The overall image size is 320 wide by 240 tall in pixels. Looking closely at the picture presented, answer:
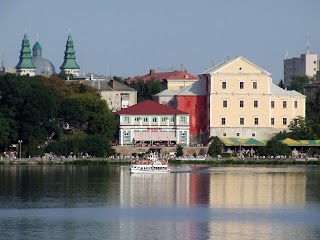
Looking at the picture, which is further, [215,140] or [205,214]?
[215,140]

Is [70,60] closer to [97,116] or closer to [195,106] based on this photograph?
[195,106]

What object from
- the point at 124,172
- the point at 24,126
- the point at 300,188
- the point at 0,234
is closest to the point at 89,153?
the point at 24,126

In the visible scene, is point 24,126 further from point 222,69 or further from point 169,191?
point 169,191

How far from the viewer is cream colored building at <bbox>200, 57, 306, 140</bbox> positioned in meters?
111

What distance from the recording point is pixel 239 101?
365 feet

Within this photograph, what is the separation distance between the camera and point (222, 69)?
110875mm

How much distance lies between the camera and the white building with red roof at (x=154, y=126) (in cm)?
11075

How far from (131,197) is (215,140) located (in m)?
37.8

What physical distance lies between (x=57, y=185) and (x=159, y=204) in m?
12.9

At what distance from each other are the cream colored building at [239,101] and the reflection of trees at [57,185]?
1595 cm

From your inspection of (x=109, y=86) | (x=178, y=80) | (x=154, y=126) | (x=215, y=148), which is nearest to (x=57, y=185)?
(x=215, y=148)

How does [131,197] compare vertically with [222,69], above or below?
below

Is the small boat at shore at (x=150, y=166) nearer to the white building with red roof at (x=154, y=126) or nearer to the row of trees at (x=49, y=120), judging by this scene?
the row of trees at (x=49, y=120)

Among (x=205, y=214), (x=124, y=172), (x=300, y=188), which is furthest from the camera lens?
(x=124, y=172)
